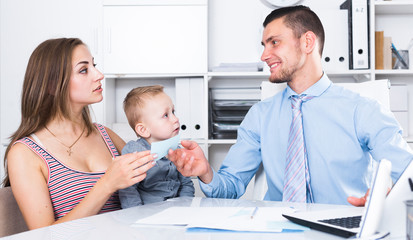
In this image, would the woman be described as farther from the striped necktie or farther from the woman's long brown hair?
the striped necktie

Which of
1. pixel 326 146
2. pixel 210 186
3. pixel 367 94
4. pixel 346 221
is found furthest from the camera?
pixel 367 94

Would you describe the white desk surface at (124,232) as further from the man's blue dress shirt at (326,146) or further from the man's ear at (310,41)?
the man's ear at (310,41)

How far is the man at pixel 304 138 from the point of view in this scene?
1498 millimetres

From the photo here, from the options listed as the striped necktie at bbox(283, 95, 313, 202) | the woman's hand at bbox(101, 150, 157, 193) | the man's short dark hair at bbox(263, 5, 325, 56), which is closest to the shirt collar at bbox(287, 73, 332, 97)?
the striped necktie at bbox(283, 95, 313, 202)

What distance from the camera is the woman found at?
1275mm

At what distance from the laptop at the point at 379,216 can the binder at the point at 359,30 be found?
183 cm

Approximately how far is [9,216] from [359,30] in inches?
84.4

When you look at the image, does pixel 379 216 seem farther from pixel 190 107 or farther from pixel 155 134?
pixel 190 107

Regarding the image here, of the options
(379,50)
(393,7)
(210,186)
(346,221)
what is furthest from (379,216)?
(393,7)

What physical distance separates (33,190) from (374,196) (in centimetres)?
102

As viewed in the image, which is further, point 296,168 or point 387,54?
point 387,54

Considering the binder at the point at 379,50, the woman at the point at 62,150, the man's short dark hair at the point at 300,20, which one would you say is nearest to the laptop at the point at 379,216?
the woman at the point at 62,150

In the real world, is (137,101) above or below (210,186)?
above

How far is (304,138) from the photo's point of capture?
1615mm
